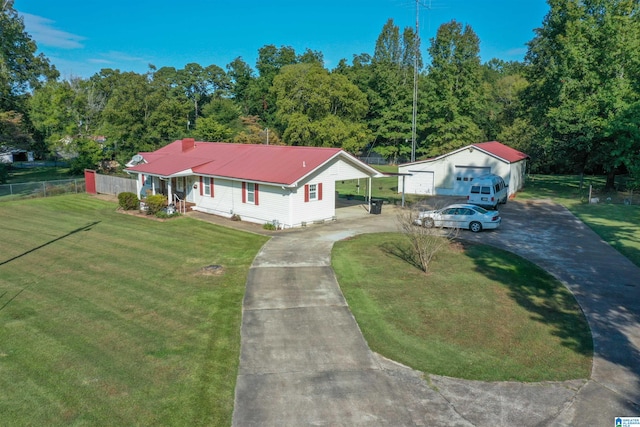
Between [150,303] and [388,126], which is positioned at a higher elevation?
[388,126]

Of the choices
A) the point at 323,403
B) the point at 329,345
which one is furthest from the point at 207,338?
the point at 323,403

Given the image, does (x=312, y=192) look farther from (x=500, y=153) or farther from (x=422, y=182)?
(x=500, y=153)

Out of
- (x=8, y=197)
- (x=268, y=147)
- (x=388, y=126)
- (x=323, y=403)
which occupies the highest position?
(x=388, y=126)

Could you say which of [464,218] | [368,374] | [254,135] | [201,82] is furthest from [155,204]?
[201,82]

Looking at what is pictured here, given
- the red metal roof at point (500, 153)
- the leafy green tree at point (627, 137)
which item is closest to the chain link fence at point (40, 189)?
the red metal roof at point (500, 153)

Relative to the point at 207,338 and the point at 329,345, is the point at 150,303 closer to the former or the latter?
the point at 207,338

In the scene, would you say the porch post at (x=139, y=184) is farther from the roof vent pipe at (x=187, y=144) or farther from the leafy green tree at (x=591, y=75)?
the leafy green tree at (x=591, y=75)
